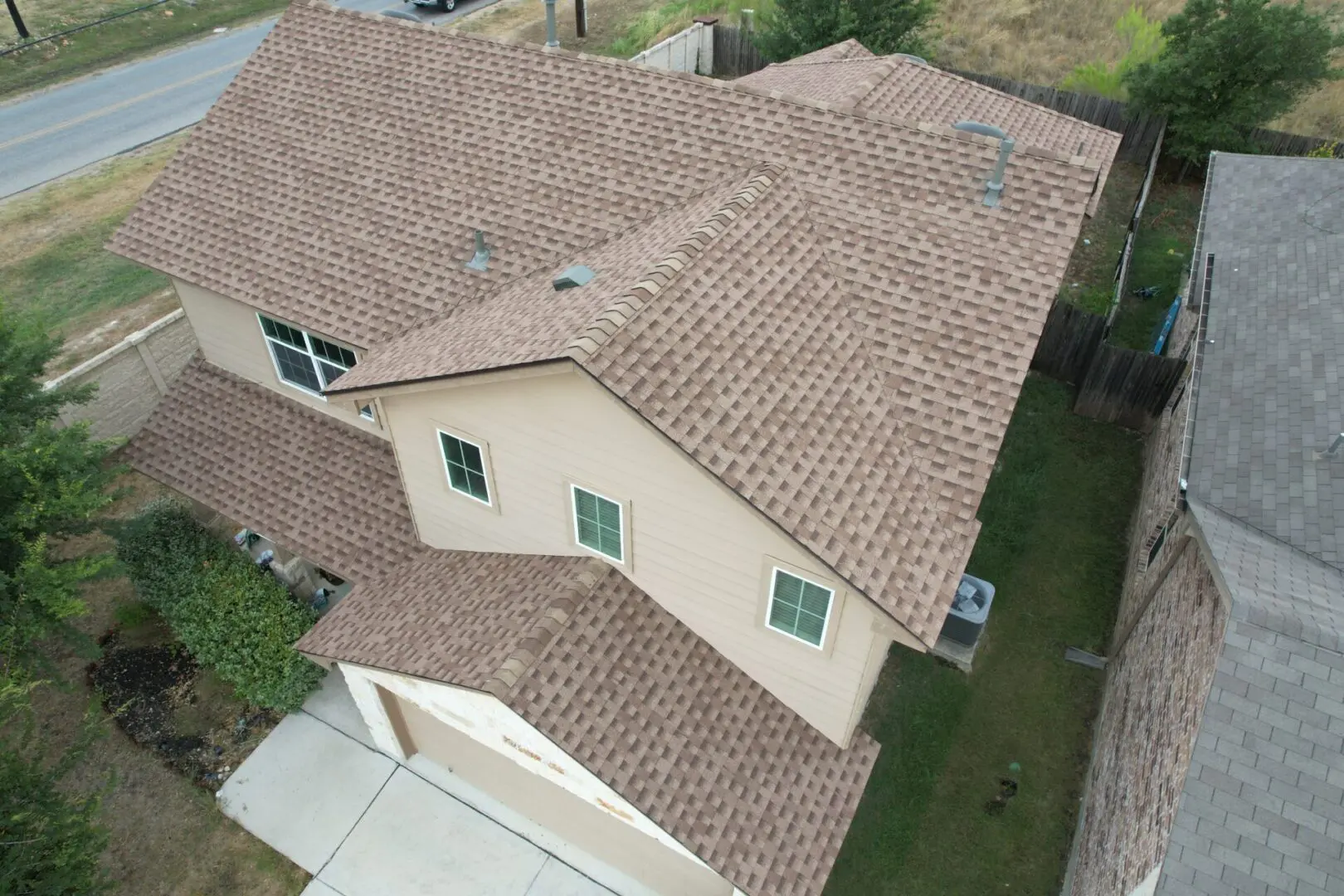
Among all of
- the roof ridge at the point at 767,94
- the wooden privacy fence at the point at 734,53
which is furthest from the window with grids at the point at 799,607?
the wooden privacy fence at the point at 734,53

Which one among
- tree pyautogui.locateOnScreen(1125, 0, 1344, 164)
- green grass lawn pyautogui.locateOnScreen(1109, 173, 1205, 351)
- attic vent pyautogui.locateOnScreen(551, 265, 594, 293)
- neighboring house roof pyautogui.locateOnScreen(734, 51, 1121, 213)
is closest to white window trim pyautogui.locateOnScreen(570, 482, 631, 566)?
attic vent pyautogui.locateOnScreen(551, 265, 594, 293)

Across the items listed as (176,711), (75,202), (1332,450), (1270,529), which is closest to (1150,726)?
(1270,529)

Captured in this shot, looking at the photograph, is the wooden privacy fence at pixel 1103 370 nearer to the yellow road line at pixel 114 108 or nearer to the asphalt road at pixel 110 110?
the yellow road line at pixel 114 108

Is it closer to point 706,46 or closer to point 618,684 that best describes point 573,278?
point 618,684

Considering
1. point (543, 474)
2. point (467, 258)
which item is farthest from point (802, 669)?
point (467, 258)

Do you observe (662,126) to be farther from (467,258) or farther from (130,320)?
(130,320)

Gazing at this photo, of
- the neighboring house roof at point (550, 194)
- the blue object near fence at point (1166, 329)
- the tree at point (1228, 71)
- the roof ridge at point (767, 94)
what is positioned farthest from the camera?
the tree at point (1228, 71)
